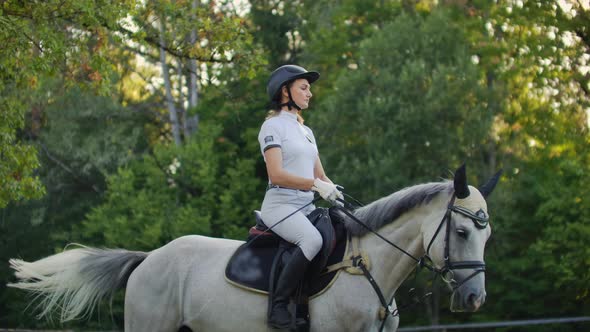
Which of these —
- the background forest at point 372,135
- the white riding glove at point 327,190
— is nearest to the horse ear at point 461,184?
the white riding glove at point 327,190

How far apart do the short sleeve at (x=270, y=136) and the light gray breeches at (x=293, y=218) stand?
0.38 meters

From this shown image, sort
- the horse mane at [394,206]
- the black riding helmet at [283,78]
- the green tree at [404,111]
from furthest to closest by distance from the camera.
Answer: the green tree at [404,111]
the black riding helmet at [283,78]
the horse mane at [394,206]

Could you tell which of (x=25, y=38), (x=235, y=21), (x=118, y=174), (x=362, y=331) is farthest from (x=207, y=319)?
(x=118, y=174)

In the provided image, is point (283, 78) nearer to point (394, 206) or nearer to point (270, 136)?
point (270, 136)

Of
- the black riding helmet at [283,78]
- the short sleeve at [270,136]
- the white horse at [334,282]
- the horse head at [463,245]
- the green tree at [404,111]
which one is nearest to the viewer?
the horse head at [463,245]

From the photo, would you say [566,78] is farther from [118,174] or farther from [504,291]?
[118,174]

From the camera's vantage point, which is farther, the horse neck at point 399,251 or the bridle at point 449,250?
the horse neck at point 399,251

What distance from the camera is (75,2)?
9820 mm

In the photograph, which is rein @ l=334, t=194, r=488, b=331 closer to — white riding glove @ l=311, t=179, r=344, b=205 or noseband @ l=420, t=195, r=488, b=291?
noseband @ l=420, t=195, r=488, b=291

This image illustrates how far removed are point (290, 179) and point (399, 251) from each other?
97cm

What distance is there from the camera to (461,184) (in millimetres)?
5539

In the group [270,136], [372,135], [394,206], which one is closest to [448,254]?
[394,206]

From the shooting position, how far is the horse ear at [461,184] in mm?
Result: 5500

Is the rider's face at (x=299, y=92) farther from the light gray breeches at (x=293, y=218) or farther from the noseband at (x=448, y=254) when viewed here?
the noseband at (x=448, y=254)
